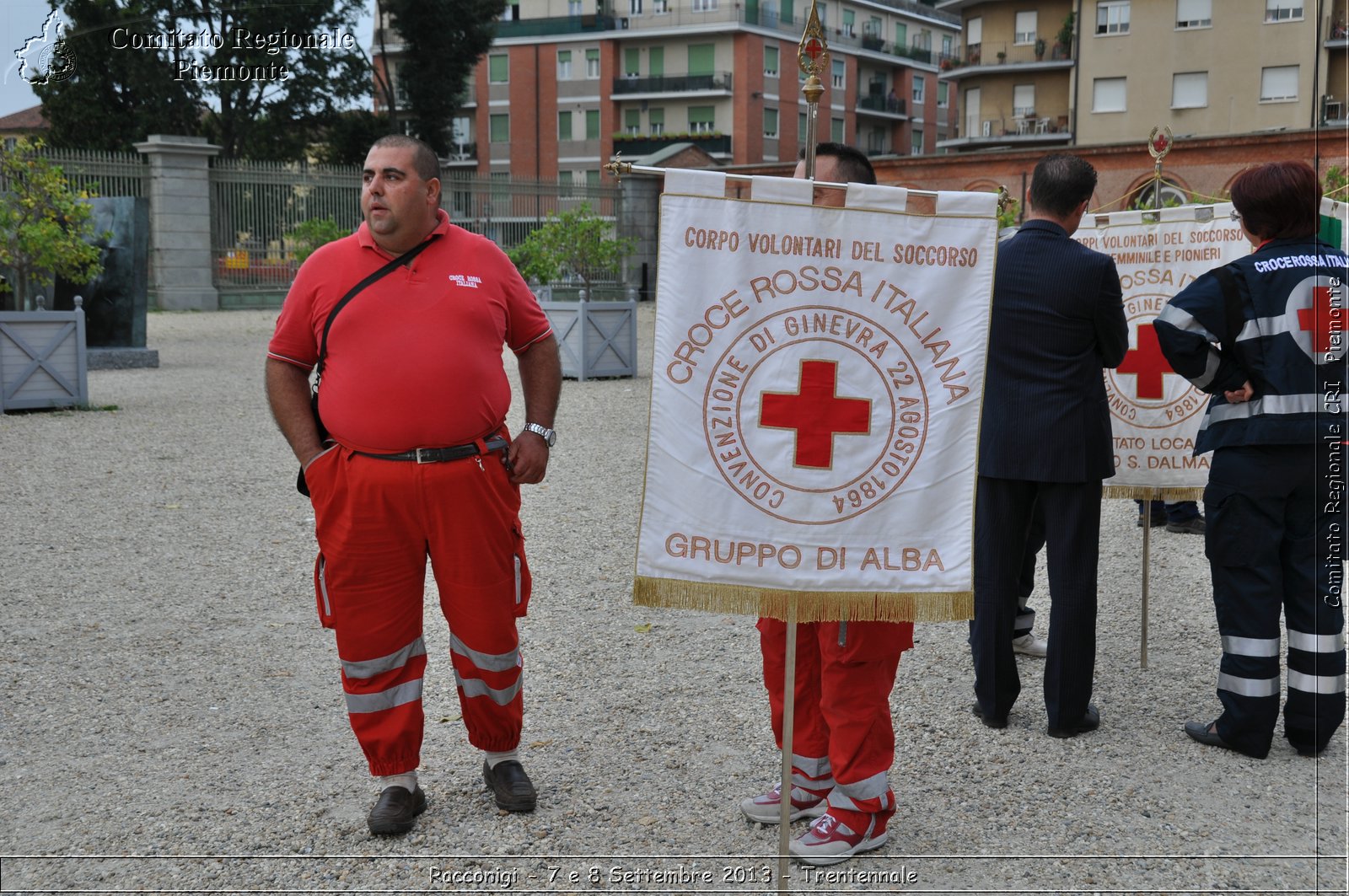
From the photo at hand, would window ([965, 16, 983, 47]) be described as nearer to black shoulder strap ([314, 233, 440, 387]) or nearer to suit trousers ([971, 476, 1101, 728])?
suit trousers ([971, 476, 1101, 728])

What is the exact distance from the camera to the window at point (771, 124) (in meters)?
62.5

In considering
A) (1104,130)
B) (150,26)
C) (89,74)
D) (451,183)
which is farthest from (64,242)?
(1104,130)

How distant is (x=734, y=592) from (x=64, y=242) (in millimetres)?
12702

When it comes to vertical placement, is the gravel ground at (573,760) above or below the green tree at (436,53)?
below

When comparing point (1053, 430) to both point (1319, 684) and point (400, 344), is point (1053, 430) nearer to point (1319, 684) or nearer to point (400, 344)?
point (1319, 684)

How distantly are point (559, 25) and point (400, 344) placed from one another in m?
64.5

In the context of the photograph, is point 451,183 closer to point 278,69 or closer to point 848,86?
point 278,69

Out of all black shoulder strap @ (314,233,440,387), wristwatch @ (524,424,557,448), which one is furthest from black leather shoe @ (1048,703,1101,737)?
black shoulder strap @ (314,233,440,387)

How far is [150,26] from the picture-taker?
116 feet

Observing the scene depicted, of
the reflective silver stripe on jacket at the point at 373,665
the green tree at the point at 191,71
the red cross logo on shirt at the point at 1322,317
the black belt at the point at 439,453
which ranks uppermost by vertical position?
the green tree at the point at 191,71

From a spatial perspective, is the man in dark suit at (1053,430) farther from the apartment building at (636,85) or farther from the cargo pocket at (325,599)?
the apartment building at (636,85)

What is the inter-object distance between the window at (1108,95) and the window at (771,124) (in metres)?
18.8

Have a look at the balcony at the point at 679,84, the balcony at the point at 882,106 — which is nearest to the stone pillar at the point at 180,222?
the balcony at the point at 679,84

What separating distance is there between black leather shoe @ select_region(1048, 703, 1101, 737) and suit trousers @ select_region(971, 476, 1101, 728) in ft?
0.07
